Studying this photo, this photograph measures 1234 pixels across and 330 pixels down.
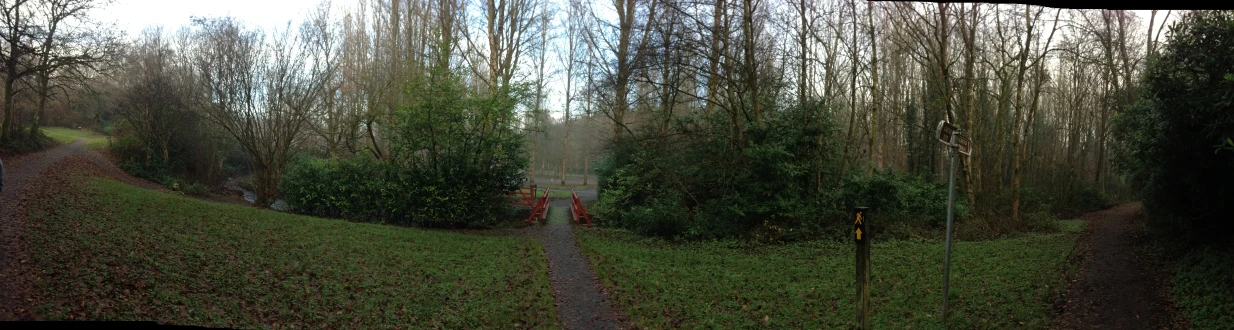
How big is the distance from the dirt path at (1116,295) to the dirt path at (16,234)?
773 cm

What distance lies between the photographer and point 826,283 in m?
8.67

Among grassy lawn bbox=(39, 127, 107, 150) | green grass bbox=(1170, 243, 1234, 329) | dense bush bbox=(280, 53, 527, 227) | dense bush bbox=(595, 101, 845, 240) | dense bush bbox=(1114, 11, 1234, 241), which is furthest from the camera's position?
grassy lawn bbox=(39, 127, 107, 150)

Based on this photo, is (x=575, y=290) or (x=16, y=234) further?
(x=575, y=290)

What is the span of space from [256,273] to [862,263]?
6.30 metres

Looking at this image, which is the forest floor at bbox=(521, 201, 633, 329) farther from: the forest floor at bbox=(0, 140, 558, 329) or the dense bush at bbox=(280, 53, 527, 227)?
the dense bush at bbox=(280, 53, 527, 227)

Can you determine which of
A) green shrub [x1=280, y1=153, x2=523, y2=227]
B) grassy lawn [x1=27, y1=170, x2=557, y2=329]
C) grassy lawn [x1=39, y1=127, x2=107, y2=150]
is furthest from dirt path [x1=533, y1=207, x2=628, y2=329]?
grassy lawn [x1=39, y1=127, x2=107, y2=150]

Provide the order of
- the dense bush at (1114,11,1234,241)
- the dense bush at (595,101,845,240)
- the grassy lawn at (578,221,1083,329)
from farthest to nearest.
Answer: the dense bush at (595,101,845,240) < the grassy lawn at (578,221,1083,329) < the dense bush at (1114,11,1234,241)

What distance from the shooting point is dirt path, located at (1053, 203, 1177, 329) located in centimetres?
589

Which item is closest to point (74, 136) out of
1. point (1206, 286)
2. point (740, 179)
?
point (740, 179)

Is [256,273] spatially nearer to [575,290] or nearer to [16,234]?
[16,234]

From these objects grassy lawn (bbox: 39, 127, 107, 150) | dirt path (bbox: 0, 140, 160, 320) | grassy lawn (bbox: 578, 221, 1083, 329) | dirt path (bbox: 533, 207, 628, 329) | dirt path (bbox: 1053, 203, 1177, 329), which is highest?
grassy lawn (bbox: 39, 127, 107, 150)

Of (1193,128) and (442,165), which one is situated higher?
(1193,128)

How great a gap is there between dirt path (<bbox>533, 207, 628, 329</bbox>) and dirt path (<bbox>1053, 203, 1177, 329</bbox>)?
4.38m

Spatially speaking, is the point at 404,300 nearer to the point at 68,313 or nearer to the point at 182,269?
the point at 182,269
